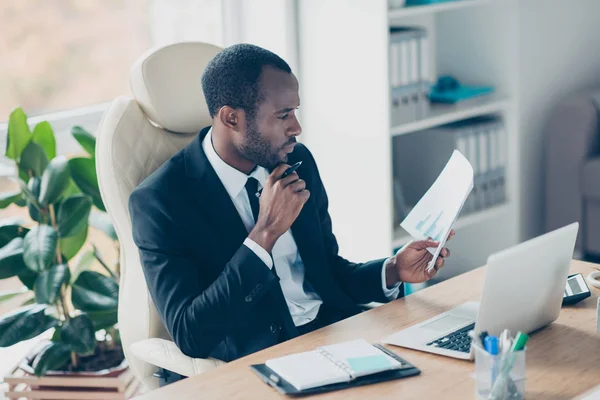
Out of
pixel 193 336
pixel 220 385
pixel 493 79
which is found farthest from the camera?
pixel 493 79

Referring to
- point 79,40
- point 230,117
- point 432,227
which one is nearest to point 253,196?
point 230,117

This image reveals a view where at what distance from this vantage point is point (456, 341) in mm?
1649

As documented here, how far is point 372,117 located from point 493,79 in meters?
0.72

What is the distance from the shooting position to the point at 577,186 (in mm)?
3928

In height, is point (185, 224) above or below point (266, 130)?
below

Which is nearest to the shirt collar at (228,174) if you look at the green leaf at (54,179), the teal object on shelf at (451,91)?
the green leaf at (54,179)

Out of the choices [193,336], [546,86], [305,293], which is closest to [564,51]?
[546,86]

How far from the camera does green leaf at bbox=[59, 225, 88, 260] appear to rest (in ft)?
8.46

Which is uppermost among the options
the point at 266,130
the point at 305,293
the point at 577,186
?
the point at 266,130

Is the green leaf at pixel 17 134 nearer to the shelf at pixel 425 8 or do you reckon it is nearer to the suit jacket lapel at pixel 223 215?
the suit jacket lapel at pixel 223 215

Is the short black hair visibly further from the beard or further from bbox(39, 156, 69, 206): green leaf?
bbox(39, 156, 69, 206): green leaf

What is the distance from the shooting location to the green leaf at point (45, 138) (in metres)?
2.55

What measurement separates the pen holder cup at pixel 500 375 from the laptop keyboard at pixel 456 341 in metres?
0.18

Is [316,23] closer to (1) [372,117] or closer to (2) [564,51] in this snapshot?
(1) [372,117]
